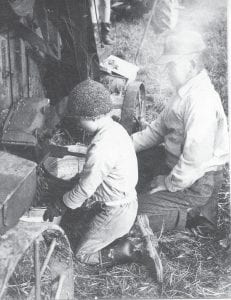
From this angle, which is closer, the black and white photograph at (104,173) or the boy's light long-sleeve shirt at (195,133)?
the black and white photograph at (104,173)

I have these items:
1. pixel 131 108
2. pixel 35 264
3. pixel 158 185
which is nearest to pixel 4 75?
pixel 131 108

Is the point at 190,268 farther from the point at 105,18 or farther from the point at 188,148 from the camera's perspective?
the point at 105,18

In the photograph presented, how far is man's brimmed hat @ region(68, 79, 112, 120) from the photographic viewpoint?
8.42ft

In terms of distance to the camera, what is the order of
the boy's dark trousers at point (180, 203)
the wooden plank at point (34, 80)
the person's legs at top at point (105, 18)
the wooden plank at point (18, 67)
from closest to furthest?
the boy's dark trousers at point (180, 203) → the wooden plank at point (18, 67) → the person's legs at top at point (105, 18) → the wooden plank at point (34, 80)

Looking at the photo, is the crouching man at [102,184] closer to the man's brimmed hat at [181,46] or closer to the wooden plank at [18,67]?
the man's brimmed hat at [181,46]

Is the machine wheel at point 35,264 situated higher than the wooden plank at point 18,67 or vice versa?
the wooden plank at point 18,67

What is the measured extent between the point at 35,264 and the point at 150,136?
78.4 inches

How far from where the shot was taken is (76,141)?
4.71m

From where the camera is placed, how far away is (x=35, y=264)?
2.04 metres

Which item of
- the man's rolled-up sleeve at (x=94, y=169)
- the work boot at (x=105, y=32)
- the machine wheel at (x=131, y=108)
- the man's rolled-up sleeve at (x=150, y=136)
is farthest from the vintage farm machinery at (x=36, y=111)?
the man's rolled-up sleeve at (x=150, y=136)

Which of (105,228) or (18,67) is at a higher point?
(18,67)

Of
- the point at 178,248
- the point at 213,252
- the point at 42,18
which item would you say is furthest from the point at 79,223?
the point at 42,18

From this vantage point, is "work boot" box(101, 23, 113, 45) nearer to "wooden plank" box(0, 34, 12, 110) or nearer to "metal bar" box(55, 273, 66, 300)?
"wooden plank" box(0, 34, 12, 110)

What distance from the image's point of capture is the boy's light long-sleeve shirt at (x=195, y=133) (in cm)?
313
